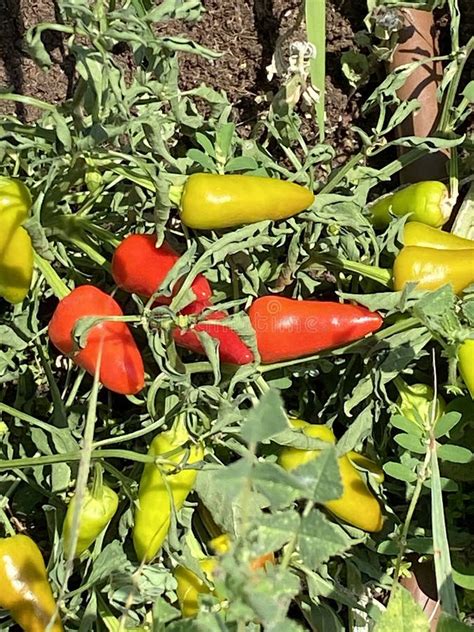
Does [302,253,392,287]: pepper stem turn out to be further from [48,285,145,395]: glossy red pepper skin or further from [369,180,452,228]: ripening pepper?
[48,285,145,395]: glossy red pepper skin

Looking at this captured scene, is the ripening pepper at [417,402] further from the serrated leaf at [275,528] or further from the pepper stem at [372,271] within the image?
the serrated leaf at [275,528]

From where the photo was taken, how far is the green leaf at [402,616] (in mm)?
1049

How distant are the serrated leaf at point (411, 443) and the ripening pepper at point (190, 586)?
0.39 metres

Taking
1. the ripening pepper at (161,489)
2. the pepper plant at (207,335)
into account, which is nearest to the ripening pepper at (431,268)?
the pepper plant at (207,335)

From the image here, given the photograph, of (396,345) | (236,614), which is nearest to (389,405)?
(396,345)

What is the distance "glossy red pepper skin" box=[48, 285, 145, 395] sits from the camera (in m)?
1.36

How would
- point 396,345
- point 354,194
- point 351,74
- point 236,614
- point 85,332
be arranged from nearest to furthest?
point 236,614, point 85,332, point 396,345, point 354,194, point 351,74

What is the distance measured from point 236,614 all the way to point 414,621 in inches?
15.8

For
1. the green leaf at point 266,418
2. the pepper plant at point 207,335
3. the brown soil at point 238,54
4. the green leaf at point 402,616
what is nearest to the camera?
the green leaf at point 266,418

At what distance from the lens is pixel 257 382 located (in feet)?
4.87

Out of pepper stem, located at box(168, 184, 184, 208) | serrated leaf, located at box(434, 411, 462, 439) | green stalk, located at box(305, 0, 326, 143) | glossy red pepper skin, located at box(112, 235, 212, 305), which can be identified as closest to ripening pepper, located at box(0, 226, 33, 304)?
glossy red pepper skin, located at box(112, 235, 212, 305)

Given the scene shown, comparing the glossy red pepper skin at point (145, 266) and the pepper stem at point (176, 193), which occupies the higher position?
the pepper stem at point (176, 193)

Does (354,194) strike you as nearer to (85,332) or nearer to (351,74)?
(351,74)

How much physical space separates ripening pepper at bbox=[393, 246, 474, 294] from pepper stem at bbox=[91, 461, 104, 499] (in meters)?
0.59
